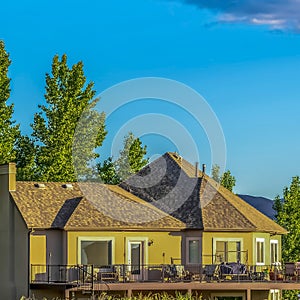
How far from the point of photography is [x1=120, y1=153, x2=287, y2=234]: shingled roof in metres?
49.9

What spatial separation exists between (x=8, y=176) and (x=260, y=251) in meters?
12.1

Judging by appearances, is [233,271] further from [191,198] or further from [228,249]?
[191,198]

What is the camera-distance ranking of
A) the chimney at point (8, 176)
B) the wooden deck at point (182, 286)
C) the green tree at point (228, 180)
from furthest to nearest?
the green tree at point (228, 180) → the chimney at point (8, 176) → the wooden deck at point (182, 286)

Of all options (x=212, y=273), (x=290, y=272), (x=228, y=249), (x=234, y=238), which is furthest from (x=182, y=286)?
(x=290, y=272)

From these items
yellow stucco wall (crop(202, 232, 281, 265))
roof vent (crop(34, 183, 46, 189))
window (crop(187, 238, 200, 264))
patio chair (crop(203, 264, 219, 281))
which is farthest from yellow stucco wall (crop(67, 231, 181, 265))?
roof vent (crop(34, 183, 46, 189))

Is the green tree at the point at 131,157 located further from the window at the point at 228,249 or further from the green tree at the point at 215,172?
the window at the point at 228,249

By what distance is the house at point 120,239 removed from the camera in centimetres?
4666

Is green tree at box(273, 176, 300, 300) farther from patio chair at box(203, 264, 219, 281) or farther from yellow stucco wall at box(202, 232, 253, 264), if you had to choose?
patio chair at box(203, 264, 219, 281)

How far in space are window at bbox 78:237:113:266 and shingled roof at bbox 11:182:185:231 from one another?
650mm

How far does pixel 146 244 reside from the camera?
160 feet

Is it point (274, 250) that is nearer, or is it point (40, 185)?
point (40, 185)

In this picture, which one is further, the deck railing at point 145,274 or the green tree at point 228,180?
the green tree at point 228,180

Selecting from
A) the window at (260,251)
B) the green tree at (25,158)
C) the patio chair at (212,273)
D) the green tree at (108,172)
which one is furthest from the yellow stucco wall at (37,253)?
the green tree at (108,172)

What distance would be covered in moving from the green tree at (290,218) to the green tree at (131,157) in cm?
876
